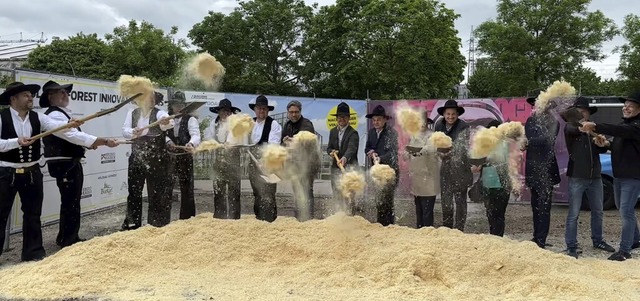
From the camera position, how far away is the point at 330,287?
375cm

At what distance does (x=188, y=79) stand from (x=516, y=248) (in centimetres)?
459

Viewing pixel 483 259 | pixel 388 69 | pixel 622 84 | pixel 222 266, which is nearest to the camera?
pixel 483 259

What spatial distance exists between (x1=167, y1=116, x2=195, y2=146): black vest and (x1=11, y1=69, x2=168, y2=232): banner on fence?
161 centimetres

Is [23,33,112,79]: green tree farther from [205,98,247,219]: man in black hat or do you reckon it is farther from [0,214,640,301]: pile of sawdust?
[0,214,640,301]: pile of sawdust

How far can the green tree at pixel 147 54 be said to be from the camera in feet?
66.8

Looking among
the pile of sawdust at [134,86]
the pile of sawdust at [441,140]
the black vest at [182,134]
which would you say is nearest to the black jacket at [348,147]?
the pile of sawdust at [441,140]

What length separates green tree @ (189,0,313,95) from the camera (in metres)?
23.8

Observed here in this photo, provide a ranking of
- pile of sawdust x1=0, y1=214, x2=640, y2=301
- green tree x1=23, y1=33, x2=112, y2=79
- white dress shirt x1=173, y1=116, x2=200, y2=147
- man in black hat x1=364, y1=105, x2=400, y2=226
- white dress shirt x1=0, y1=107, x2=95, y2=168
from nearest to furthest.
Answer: pile of sawdust x1=0, y1=214, x2=640, y2=301 → white dress shirt x1=0, y1=107, x2=95, y2=168 → man in black hat x1=364, y1=105, x2=400, y2=226 → white dress shirt x1=173, y1=116, x2=200, y2=147 → green tree x1=23, y1=33, x2=112, y2=79

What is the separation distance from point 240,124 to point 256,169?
56cm

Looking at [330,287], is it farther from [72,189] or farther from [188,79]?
[188,79]

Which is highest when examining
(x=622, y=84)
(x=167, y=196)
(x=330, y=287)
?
(x=622, y=84)

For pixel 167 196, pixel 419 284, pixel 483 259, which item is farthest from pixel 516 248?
pixel 167 196

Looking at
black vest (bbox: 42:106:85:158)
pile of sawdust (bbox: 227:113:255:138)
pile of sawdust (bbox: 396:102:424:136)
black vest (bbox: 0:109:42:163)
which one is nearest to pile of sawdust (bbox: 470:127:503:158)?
pile of sawdust (bbox: 396:102:424:136)

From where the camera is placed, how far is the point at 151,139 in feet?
18.7
